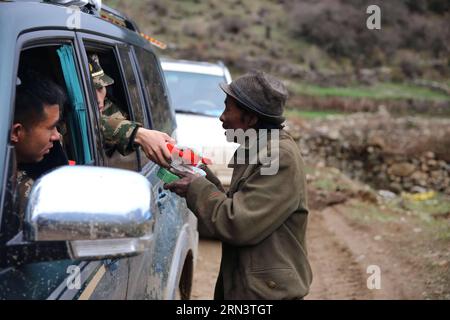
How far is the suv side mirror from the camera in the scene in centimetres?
138

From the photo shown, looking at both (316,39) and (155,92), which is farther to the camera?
(316,39)

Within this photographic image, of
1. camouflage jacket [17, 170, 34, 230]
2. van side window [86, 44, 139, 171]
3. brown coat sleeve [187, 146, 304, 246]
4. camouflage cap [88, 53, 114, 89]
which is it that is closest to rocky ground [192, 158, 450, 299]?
van side window [86, 44, 139, 171]

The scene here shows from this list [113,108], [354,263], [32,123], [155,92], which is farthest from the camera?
[354,263]

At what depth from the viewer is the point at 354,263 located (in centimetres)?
693

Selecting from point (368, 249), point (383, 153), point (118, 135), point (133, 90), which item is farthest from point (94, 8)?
point (383, 153)

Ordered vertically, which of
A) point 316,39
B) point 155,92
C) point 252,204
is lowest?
point 316,39

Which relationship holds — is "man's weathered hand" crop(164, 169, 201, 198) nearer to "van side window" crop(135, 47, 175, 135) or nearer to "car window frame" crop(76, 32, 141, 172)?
"car window frame" crop(76, 32, 141, 172)

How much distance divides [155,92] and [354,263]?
13.7 feet

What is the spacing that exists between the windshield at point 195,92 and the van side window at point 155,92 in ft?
12.7

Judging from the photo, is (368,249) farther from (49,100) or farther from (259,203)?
(49,100)

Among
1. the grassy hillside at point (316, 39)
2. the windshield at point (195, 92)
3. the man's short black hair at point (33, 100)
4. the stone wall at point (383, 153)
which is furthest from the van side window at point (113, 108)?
the grassy hillside at point (316, 39)

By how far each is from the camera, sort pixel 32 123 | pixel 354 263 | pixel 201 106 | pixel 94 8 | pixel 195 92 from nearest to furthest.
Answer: pixel 32 123 < pixel 94 8 < pixel 354 263 < pixel 201 106 < pixel 195 92
